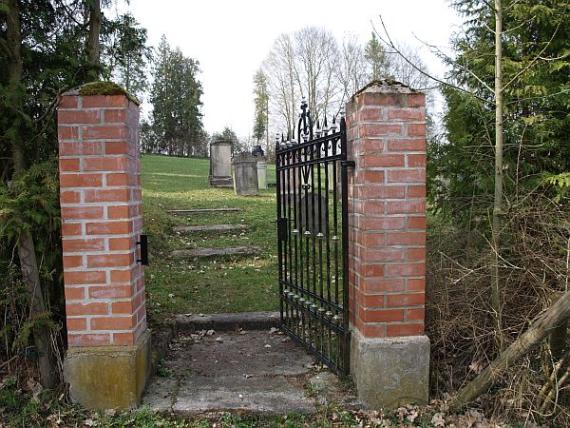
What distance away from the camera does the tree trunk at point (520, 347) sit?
2168 millimetres

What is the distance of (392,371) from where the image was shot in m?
2.83

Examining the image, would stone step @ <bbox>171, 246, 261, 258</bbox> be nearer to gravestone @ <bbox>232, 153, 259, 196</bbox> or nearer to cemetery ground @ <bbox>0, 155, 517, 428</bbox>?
cemetery ground @ <bbox>0, 155, 517, 428</bbox>

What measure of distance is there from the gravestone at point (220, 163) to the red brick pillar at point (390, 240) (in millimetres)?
13672

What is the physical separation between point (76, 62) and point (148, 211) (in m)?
6.32

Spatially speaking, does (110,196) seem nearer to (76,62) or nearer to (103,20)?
(76,62)

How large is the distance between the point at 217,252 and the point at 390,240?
15.3ft

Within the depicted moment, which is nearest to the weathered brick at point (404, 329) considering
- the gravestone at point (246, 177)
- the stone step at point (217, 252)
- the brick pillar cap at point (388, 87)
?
the brick pillar cap at point (388, 87)

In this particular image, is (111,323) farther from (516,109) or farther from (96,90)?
(516,109)

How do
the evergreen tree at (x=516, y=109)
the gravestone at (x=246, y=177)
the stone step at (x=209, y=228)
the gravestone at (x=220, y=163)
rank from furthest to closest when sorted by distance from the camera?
the gravestone at (x=220, y=163), the gravestone at (x=246, y=177), the stone step at (x=209, y=228), the evergreen tree at (x=516, y=109)

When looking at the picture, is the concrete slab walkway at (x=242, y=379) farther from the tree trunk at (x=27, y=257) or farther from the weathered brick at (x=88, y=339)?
the tree trunk at (x=27, y=257)

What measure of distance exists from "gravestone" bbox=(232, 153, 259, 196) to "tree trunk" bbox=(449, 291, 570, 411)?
11733mm

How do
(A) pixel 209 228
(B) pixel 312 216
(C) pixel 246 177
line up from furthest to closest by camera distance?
(C) pixel 246 177
(A) pixel 209 228
(B) pixel 312 216

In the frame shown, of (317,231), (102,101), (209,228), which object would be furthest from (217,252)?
(102,101)

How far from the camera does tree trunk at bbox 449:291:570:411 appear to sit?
217 cm
